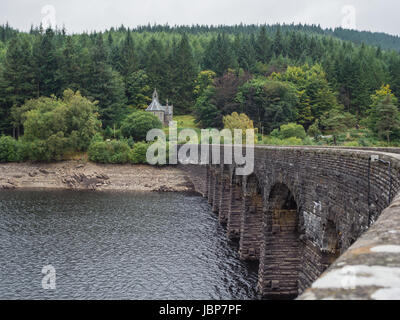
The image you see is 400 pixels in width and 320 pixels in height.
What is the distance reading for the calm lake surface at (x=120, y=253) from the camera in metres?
21.8

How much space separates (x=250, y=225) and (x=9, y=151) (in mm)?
58617

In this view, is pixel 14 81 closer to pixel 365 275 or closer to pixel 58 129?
pixel 58 129

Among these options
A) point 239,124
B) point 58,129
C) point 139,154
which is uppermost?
point 239,124

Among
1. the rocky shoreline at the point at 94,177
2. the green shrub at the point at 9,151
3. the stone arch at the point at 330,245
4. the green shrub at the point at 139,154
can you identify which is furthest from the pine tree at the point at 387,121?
the green shrub at the point at 9,151

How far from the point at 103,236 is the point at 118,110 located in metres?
64.1

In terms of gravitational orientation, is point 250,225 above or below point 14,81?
below

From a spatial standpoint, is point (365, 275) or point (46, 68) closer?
point (365, 275)

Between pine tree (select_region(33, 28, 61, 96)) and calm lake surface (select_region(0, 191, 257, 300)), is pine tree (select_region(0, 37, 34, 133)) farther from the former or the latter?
calm lake surface (select_region(0, 191, 257, 300))

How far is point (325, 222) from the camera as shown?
43.5 ft

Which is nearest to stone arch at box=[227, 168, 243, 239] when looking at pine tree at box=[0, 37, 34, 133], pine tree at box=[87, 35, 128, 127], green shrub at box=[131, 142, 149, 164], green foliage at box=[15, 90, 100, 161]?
green shrub at box=[131, 142, 149, 164]

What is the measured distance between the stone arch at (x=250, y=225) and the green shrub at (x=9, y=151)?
185 ft

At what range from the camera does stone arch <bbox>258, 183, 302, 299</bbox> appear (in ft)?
64.6

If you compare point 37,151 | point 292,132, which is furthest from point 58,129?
point 292,132
